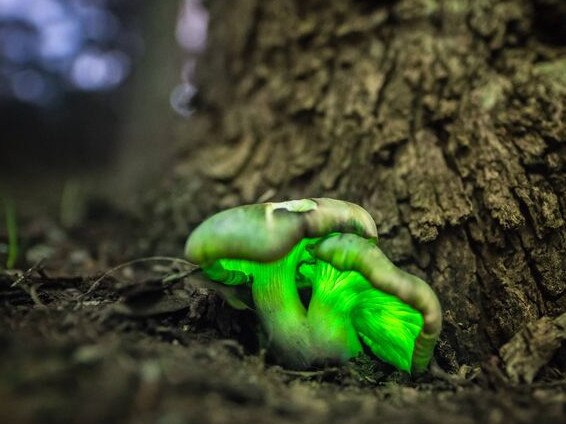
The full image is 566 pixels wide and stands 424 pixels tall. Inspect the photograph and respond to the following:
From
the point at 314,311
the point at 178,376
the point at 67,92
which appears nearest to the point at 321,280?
the point at 314,311

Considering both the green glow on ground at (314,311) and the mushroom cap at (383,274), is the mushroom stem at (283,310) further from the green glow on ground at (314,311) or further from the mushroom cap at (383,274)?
the mushroom cap at (383,274)

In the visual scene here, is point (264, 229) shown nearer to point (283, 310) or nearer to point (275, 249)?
point (275, 249)

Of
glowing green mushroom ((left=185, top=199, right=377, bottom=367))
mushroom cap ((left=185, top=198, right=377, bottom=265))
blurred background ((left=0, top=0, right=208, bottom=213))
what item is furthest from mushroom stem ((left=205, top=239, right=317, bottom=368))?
blurred background ((left=0, top=0, right=208, bottom=213))

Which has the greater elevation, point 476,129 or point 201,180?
point 476,129

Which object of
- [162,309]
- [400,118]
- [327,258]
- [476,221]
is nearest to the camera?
[327,258]

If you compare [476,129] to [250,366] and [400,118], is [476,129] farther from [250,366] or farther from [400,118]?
[250,366]

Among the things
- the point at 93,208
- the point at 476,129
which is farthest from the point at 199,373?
the point at 93,208
